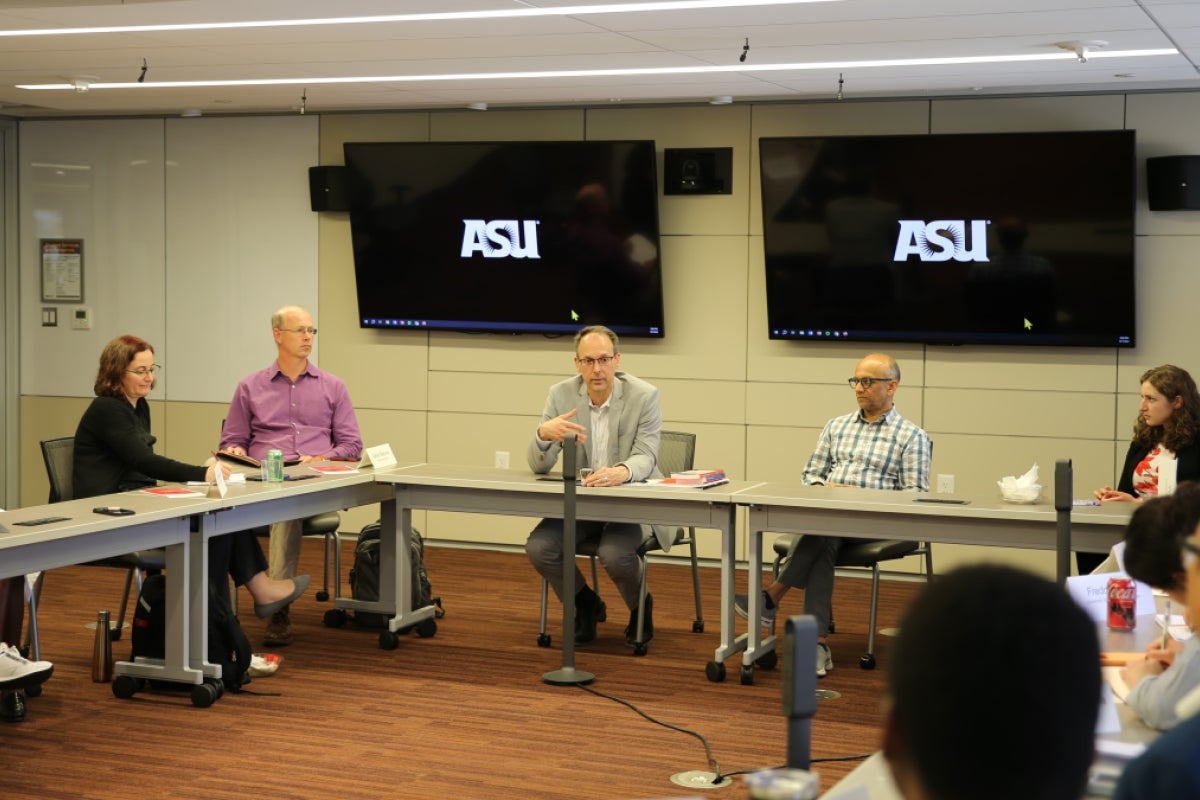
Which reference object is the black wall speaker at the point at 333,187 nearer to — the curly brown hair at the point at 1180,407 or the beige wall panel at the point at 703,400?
the beige wall panel at the point at 703,400

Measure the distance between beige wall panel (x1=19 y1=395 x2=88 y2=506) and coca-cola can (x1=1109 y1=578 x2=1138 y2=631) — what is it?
7.54 meters

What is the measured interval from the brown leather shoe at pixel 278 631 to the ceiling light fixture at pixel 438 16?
8.04ft

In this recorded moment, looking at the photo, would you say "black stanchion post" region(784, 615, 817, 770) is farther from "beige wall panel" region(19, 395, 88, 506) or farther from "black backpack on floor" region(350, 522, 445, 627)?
"beige wall panel" region(19, 395, 88, 506)

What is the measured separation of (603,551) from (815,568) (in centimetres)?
90

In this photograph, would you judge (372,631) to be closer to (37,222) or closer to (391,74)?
(391,74)

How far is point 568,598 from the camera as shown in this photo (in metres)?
5.66

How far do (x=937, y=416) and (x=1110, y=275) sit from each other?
118 centimetres

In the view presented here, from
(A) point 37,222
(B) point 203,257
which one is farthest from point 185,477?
(A) point 37,222

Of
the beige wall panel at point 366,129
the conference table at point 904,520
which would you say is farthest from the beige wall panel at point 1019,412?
the beige wall panel at point 366,129

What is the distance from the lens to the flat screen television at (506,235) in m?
8.18

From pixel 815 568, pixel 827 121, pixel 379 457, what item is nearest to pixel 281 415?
pixel 379 457

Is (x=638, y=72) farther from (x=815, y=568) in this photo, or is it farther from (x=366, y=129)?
(x=815, y=568)

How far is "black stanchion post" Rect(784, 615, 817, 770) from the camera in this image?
64.8 inches

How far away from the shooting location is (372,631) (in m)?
6.55
